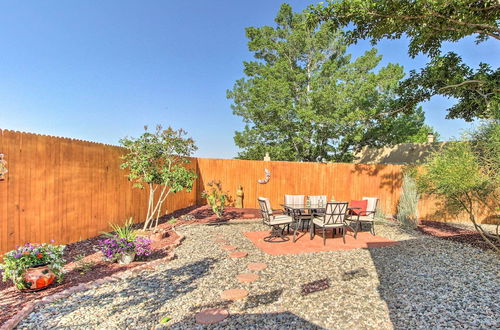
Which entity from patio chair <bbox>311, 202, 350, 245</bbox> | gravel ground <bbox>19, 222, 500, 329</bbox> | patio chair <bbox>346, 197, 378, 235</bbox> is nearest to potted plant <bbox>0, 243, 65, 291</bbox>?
gravel ground <bbox>19, 222, 500, 329</bbox>

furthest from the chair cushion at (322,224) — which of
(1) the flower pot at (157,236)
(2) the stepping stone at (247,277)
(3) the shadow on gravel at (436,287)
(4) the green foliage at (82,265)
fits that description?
(4) the green foliage at (82,265)

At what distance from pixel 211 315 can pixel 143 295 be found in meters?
0.95

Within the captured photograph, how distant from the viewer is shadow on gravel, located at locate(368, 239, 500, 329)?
9.14ft

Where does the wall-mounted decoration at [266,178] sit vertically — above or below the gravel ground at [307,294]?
above

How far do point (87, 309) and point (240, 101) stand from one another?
15.4m

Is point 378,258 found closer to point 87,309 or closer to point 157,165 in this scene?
point 87,309

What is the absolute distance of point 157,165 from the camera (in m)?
6.34

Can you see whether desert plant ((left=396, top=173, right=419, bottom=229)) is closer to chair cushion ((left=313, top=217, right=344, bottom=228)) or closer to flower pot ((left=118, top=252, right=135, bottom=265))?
chair cushion ((left=313, top=217, right=344, bottom=228))

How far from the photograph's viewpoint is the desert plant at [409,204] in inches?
313

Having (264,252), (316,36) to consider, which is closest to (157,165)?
(264,252)

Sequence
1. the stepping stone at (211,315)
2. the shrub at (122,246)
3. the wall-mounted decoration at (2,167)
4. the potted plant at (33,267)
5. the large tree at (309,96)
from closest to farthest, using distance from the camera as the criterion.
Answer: the stepping stone at (211,315) < the potted plant at (33,267) < the wall-mounted decoration at (2,167) < the shrub at (122,246) < the large tree at (309,96)

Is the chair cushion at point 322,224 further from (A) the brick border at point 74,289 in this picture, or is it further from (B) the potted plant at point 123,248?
(B) the potted plant at point 123,248

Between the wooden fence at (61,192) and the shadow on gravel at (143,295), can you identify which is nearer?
the shadow on gravel at (143,295)

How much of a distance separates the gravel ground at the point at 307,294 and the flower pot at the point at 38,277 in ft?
1.64
